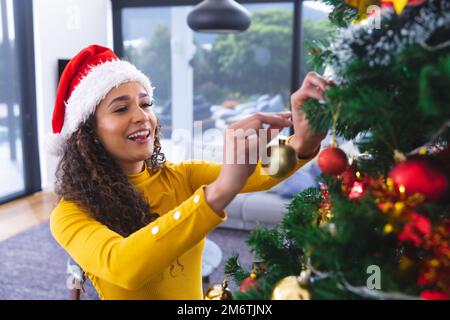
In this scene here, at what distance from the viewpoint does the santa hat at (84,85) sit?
1189 mm

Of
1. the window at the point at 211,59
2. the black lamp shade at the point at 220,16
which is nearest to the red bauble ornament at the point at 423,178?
the black lamp shade at the point at 220,16

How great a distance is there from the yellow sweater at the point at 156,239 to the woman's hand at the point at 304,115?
0.21ft

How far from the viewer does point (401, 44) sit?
50cm

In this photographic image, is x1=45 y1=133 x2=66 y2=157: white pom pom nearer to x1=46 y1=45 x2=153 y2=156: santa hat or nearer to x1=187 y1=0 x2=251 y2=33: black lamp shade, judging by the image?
x1=46 y1=45 x2=153 y2=156: santa hat

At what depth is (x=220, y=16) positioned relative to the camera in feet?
10.0

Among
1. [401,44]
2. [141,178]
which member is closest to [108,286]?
[141,178]

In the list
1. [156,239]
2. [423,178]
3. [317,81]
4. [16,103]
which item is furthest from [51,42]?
[423,178]

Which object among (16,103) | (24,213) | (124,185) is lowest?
(24,213)

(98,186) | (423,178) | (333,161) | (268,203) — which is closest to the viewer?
(423,178)

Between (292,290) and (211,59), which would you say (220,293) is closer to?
(292,290)

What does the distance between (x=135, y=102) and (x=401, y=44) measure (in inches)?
31.0

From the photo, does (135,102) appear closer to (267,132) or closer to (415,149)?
(267,132)

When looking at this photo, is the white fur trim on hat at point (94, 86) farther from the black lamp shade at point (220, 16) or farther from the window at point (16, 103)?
the window at point (16, 103)

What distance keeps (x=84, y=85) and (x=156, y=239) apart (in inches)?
25.7
